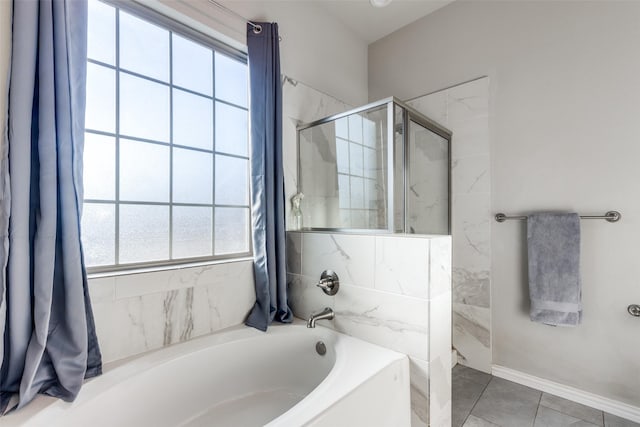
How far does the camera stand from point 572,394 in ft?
5.50

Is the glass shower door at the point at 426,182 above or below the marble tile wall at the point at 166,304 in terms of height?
above

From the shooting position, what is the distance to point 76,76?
1.06 meters

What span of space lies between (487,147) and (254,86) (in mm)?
1549

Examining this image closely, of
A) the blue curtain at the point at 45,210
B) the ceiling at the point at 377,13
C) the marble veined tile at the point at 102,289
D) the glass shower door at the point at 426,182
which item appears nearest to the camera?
the blue curtain at the point at 45,210

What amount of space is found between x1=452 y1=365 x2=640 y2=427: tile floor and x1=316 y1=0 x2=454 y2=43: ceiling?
2621 mm

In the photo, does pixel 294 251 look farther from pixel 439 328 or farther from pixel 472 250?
pixel 472 250

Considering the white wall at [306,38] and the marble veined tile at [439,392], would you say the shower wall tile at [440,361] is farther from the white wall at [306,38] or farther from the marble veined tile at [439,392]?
the white wall at [306,38]

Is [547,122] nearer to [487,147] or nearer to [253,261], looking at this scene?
[487,147]

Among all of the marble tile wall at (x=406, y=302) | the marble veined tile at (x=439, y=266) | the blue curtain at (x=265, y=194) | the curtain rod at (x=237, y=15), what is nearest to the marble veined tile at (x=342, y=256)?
the marble tile wall at (x=406, y=302)

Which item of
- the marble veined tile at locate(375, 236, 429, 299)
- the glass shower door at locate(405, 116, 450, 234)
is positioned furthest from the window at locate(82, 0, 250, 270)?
the glass shower door at locate(405, 116, 450, 234)

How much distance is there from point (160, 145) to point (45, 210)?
59 centimetres

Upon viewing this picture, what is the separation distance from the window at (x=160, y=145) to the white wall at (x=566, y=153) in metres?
1.64

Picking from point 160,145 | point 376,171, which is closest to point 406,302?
point 376,171

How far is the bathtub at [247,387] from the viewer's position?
36.5 inches
